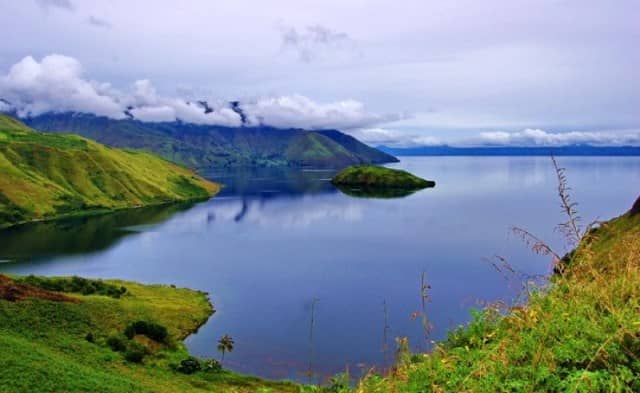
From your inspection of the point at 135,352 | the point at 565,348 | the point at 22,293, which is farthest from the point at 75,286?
the point at 565,348

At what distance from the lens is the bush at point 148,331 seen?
61156 millimetres

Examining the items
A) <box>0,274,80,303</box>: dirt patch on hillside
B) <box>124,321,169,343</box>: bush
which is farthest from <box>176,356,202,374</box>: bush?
<box>0,274,80,303</box>: dirt patch on hillside

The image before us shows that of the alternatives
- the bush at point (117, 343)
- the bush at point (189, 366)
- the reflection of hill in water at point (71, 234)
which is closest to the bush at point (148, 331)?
the bush at point (117, 343)

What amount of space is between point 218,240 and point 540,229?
94.3 m

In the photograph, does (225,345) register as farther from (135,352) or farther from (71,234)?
(71,234)

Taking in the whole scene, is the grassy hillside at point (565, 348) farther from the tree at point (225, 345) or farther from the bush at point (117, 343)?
the tree at point (225, 345)

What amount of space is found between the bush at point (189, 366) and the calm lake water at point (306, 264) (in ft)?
20.2

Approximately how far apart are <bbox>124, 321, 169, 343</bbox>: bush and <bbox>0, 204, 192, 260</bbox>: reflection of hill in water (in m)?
73.1

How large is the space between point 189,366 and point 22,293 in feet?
87.1

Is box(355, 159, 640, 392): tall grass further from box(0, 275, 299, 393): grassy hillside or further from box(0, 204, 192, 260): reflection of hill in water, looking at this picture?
box(0, 204, 192, 260): reflection of hill in water

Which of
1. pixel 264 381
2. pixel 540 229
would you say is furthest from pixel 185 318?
pixel 540 229

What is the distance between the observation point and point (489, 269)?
100 m

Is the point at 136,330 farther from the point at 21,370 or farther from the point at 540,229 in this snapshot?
the point at 540,229

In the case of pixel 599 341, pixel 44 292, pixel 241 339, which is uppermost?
pixel 599 341
